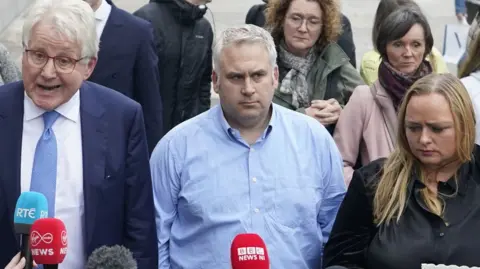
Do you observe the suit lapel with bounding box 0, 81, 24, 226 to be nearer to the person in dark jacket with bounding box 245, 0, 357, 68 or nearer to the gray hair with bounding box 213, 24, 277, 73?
the gray hair with bounding box 213, 24, 277, 73

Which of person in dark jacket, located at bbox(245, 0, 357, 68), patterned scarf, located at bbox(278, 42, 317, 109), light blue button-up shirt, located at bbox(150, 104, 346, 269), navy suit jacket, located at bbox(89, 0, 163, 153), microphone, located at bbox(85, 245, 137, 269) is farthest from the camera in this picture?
person in dark jacket, located at bbox(245, 0, 357, 68)

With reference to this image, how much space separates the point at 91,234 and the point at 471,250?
1.46 m

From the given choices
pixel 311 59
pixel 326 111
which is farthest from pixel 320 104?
pixel 311 59

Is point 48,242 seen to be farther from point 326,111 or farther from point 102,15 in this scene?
point 102,15

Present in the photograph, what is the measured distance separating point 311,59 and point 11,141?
220 centimetres

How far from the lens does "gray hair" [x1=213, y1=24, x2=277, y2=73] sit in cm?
475

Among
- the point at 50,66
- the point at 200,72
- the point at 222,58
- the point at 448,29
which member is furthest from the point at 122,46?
the point at 448,29

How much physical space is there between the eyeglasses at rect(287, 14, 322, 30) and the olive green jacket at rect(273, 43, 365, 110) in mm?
173

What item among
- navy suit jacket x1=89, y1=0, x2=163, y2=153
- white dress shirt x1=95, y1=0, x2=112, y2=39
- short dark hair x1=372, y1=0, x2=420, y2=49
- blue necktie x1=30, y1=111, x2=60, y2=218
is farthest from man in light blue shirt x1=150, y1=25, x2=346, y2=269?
short dark hair x1=372, y1=0, x2=420, y2=49

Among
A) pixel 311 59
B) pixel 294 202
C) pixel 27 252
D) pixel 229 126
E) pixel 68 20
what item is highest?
pixel 68 20

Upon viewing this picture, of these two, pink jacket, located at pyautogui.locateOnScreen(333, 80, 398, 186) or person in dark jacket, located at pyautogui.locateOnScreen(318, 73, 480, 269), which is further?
pink jacket, located at pyautogui.locateOnScreen(333, 80, 398, 186)

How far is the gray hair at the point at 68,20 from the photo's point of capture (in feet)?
13.9

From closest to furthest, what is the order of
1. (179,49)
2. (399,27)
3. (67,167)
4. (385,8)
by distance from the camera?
(67,167) < (399,27) < (385,8) < (179,49)

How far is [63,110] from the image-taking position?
4391 mm
